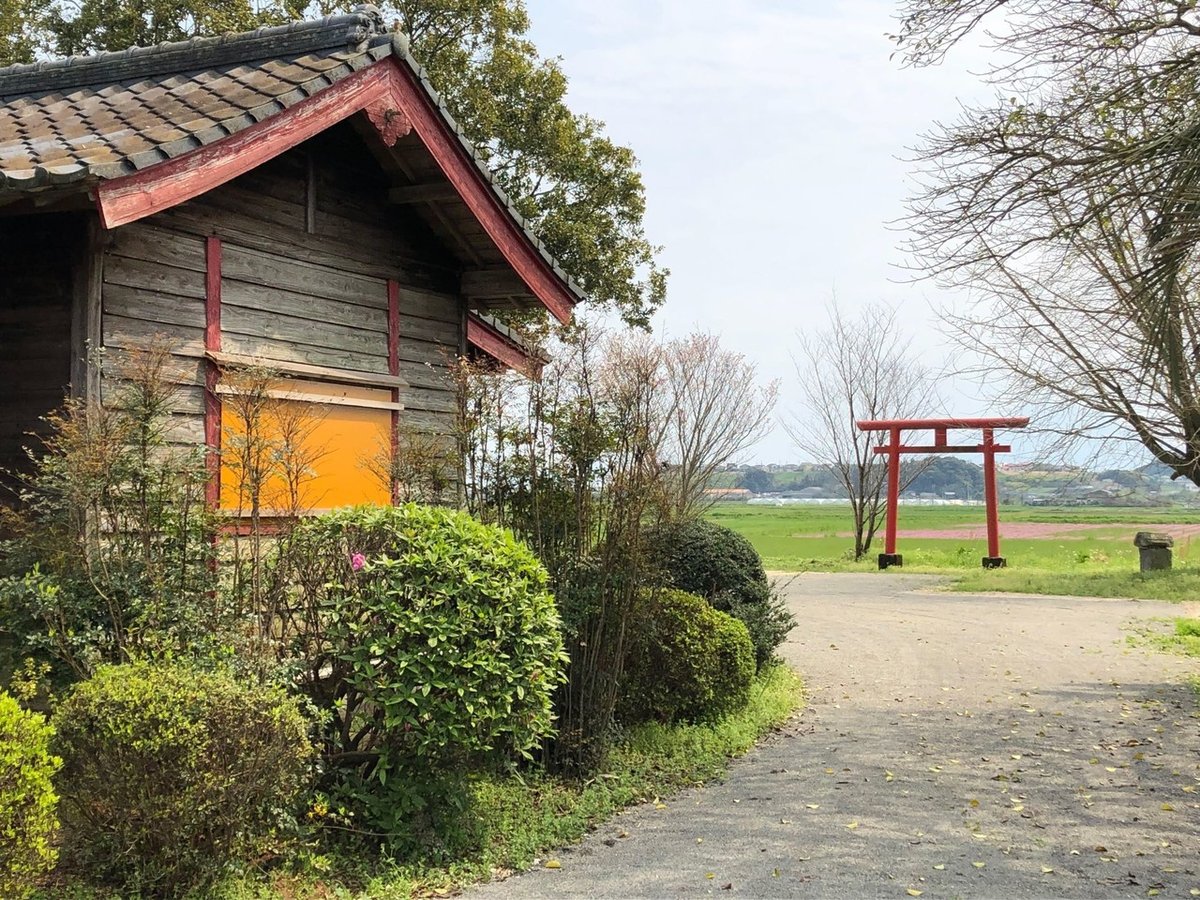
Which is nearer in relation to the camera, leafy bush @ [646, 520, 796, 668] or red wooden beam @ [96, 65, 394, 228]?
red wooden beam @ [96, 65, 394, 228]

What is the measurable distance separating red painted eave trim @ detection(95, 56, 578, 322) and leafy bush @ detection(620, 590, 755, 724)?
9.54ft

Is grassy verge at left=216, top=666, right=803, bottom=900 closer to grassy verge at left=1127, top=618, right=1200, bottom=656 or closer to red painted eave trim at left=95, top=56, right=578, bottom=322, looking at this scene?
red painted eave trim at left=95, top=56, right=578, bottom=322

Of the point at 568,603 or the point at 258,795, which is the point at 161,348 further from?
the point at 568,603

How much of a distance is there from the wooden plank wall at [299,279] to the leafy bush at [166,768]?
7.25 ft

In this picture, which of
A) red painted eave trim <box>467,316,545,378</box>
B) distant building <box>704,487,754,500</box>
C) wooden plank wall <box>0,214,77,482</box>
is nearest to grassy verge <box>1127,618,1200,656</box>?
distant building <box>704,487,754,500</box>

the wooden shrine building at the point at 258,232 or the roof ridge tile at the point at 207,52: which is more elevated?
the roof ridge tile at the point at 207,52

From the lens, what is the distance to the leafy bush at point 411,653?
4836 mm

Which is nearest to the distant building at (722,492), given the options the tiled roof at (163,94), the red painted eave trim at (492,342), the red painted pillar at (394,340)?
the red painted eave trim at (492,342)

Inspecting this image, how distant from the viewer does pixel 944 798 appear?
6.33 meters

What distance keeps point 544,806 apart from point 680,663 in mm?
1936

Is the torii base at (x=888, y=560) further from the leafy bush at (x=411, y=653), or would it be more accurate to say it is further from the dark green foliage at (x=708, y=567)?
the leafy bush at (x=411, y=653)

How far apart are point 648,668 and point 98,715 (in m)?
4.29

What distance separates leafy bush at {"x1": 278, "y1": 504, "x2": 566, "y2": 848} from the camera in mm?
4836

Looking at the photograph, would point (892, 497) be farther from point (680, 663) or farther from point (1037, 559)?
point (680, 663)
